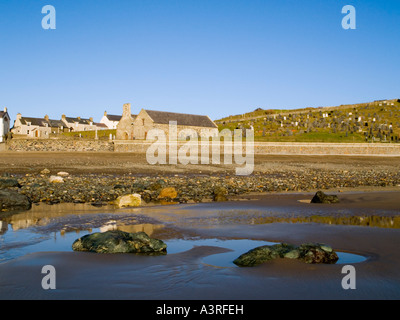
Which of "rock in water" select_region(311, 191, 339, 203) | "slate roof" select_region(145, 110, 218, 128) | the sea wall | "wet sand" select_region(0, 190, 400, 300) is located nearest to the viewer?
"wet sand" select_region(0, 190, 400, 300)

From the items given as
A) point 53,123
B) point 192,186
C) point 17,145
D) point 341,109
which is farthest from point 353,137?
point 53,123

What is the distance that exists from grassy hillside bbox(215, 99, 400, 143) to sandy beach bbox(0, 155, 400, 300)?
39540 mm

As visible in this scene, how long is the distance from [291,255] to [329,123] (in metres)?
59.3

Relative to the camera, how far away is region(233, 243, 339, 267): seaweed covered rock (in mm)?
6043

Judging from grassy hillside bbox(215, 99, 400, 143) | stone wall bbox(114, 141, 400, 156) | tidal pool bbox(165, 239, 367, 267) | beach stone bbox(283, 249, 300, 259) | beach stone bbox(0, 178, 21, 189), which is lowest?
tidal pool bbox(165, 239, 367, 267)

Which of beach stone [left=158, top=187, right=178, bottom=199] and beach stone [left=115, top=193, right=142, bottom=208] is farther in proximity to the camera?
beach stone [left=158, top=187, right=178, bottom=199]

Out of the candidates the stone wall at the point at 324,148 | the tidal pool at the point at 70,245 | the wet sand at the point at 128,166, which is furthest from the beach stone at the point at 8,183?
the stone wall at the point at 324,148

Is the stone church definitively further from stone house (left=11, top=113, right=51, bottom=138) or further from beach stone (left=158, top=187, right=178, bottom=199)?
beach stone (left=158, top=187, right=178, bottom=199)

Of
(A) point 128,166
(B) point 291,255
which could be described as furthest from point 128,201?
(A) point 128,166

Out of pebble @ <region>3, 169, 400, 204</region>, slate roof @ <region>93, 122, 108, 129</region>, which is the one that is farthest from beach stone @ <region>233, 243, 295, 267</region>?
slate roof @ <region>93, 122, 108, 129</region>

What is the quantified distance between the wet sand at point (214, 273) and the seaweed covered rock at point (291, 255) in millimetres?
165

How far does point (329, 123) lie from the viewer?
62.0 m

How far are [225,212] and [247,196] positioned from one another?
3.74 metres
